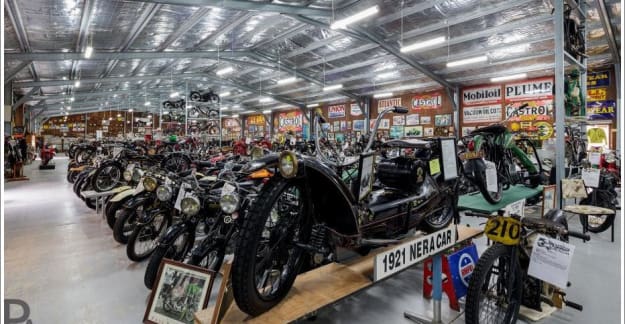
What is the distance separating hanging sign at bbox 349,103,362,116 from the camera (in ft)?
56.1

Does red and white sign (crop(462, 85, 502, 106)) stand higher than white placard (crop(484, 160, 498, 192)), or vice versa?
red and white sign (crop(462, 85, 502, 106))

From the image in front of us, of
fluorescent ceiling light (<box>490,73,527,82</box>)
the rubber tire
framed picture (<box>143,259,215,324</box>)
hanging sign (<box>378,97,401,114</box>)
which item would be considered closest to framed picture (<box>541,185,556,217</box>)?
framed picture (<box>143,259,215,324</box>)

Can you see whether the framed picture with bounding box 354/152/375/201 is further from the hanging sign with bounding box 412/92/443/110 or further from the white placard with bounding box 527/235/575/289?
the hanging sign with bounding box 412/92/443/110

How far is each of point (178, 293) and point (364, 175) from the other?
1201 millimetres

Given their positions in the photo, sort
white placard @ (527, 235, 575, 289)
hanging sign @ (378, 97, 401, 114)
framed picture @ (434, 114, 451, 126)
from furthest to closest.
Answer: hanging sign @ (378, 97, 401, 114) < framed picture @ (434, 114, 451, 126) < white placard @ (527, 235, 575, 289)

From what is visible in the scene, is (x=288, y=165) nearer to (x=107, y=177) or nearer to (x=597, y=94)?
(x=107, y=177)

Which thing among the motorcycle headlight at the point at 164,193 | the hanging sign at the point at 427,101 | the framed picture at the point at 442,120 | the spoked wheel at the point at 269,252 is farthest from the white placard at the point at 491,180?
the hanging sign at the point at 427,101

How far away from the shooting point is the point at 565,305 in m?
2.32

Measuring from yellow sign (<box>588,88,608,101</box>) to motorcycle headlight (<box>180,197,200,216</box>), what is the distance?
42.1 ft

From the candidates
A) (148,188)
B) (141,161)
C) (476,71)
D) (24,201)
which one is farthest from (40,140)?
(476,71)

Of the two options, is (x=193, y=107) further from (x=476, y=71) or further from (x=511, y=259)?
(x=511, y=259)

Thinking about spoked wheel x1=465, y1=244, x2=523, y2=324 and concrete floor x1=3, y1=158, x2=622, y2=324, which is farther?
concrete floor x1=3, y1=158, x2=622, y2=324

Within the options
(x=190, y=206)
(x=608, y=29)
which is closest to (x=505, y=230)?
(x=190, y=206)

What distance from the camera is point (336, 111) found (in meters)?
18.5
